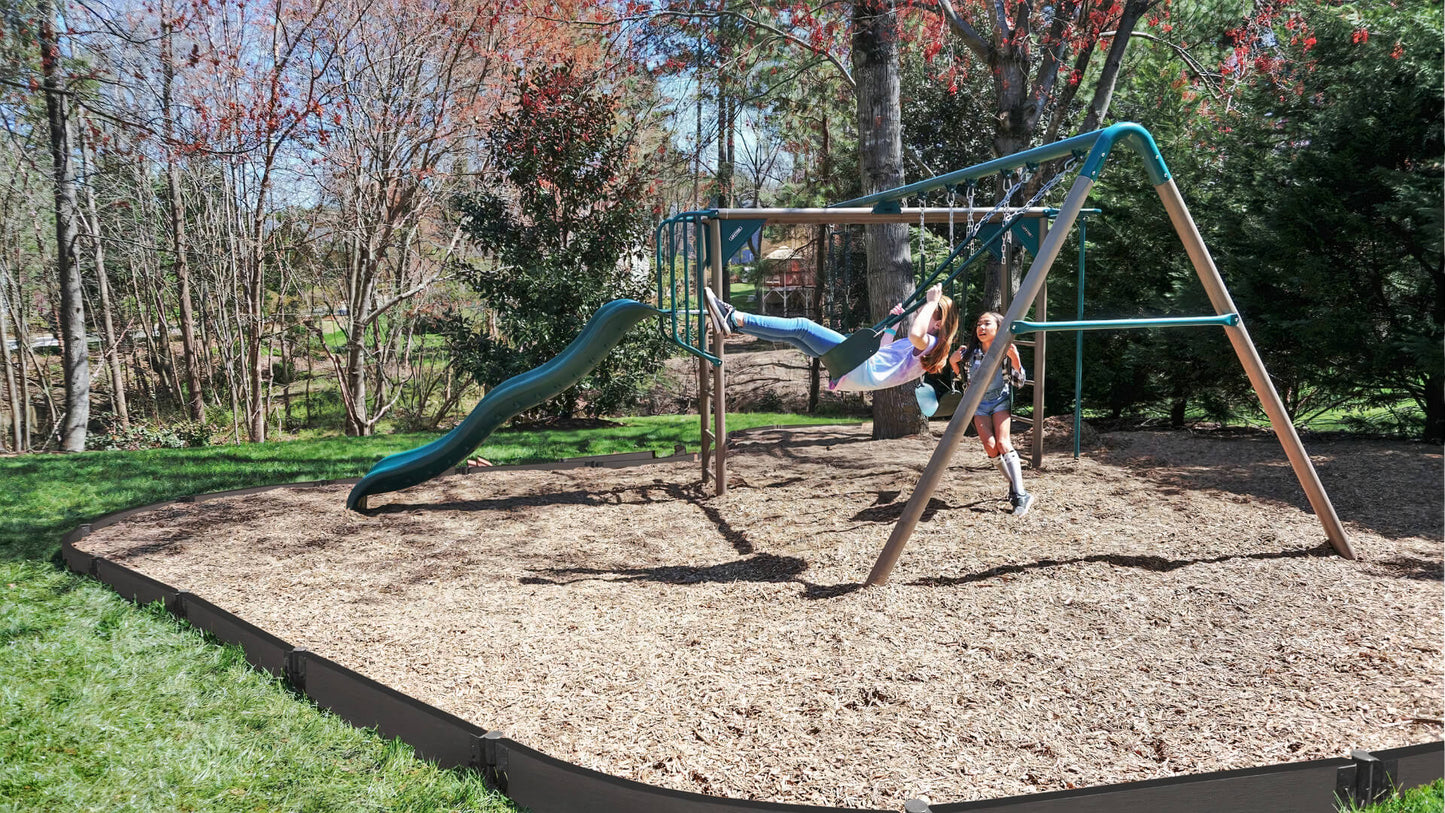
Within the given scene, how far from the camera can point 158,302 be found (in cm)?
1330

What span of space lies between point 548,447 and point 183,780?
671 cm

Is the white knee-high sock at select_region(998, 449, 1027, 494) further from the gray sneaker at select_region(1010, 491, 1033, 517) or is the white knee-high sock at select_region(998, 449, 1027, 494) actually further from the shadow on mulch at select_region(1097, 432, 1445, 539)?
the shadow on mulch at select_region(1097, 432, 1445, 539)

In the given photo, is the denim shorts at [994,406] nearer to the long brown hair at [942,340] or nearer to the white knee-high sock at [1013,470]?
the white knee-high sock at [1013,470]

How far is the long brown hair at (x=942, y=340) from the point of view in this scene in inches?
201

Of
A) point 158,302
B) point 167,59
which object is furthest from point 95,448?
point 167,59

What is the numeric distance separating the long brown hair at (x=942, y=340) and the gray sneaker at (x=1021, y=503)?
3.22ft

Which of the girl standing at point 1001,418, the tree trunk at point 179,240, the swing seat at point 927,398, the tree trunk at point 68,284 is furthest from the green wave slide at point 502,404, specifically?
the tree trunk at point 68,284

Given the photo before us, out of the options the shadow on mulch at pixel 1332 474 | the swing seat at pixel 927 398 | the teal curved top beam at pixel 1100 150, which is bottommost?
the shadow on mulch at pixel 1332 474

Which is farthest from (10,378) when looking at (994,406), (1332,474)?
(1332,474)

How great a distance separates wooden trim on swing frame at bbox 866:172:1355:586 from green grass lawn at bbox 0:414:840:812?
7.20 feet

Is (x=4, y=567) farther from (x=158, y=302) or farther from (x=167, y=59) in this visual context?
(x=158, y=302)

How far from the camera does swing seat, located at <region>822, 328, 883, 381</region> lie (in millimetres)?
5078

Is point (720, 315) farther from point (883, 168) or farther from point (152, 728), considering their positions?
point (883, 168)

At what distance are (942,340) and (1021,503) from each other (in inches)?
44.8
